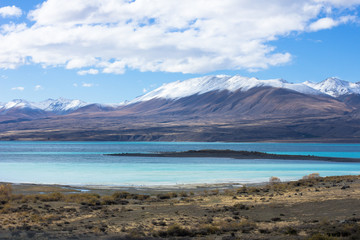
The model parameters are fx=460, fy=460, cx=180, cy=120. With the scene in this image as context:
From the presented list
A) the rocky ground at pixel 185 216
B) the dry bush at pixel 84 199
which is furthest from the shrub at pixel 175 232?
the dry bush at pixel 84 199

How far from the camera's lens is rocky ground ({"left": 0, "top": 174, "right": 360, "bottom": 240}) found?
1520cm

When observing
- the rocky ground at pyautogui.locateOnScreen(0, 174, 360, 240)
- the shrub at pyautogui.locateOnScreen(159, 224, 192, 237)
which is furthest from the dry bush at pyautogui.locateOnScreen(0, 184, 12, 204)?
the shrub at pyautogui.locateOnScreen(159, 224, 192, 237)

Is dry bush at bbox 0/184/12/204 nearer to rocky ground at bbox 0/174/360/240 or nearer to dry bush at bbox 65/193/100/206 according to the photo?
rocky ground at bbox 0/174/360/240

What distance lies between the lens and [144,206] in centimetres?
2258

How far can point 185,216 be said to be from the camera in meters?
19.0

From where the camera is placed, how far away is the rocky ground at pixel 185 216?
15.2 metres

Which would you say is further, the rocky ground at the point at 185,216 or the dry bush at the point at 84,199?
the dry bush at the point at 84,199

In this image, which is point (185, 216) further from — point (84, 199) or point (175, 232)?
point (84, 199)

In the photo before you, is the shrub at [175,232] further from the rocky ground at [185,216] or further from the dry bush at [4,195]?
the dry bush at [4,195]

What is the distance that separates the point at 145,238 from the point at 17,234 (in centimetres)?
439

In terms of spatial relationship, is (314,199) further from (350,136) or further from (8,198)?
(350,136)

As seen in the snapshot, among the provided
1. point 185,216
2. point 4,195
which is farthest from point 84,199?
point 185,216

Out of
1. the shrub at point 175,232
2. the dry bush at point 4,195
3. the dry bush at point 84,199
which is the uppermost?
the dry bush at point 4,195

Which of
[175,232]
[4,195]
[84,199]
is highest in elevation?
[4,195]
